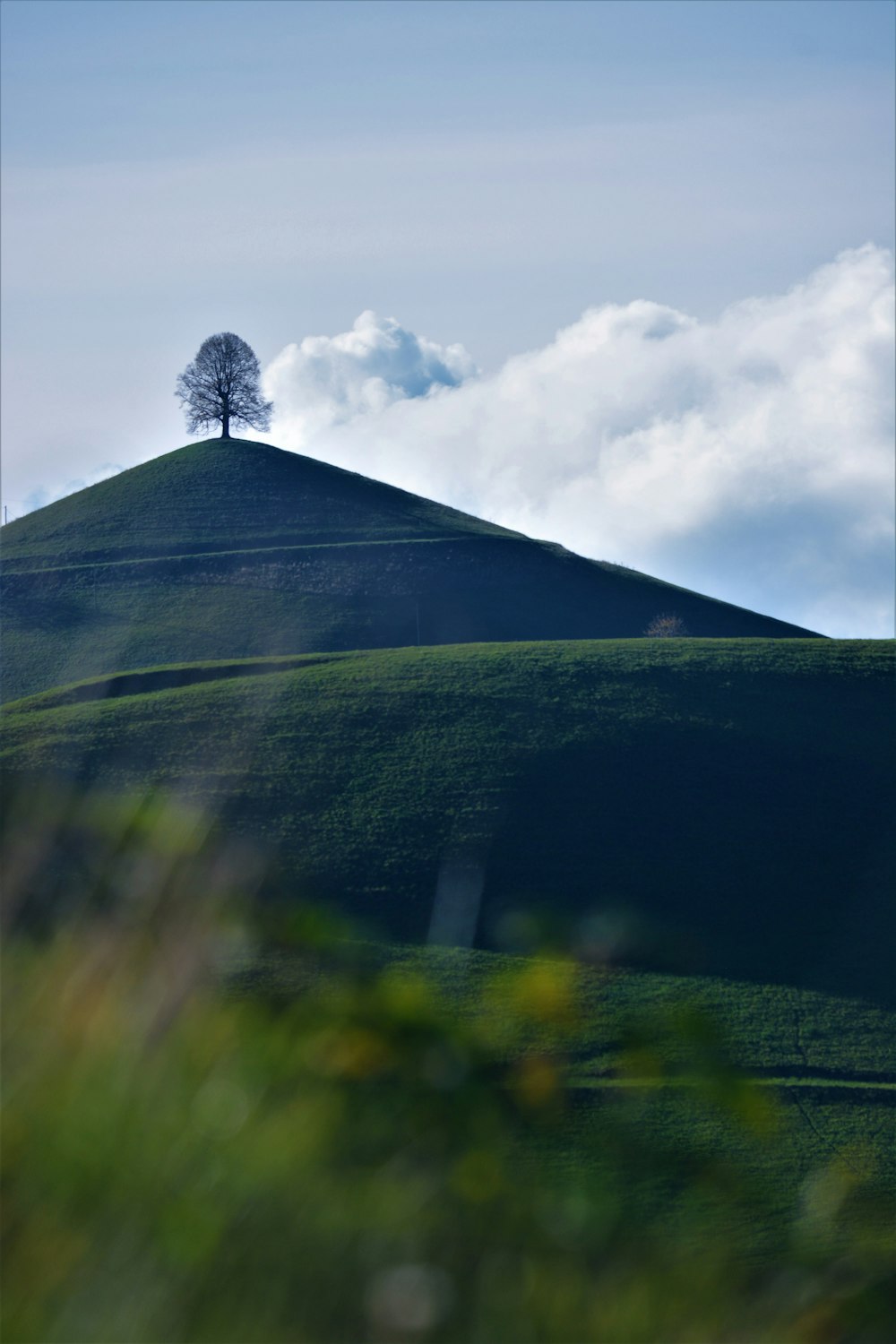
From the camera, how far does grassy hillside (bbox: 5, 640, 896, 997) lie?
33.9 m

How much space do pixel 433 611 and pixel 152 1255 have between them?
67.2 metres

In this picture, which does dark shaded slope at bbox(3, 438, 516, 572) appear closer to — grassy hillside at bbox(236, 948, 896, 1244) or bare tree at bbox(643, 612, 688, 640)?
bare tree at bbox(643, 612, 688, 640)

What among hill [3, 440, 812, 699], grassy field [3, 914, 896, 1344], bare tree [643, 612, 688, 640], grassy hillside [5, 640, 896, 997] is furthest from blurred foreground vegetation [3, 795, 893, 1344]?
bare tree [643, 612, 688, 640]

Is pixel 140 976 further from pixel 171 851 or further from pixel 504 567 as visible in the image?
pixel 504 567

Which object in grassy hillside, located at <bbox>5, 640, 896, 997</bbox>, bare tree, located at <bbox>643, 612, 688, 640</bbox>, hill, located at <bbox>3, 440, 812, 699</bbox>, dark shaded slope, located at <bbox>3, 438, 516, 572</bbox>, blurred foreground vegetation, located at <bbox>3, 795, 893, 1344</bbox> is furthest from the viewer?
dark shaded slope, located at <bbox>3, 438, 516, 572</bbox>

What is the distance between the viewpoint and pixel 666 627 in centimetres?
7312

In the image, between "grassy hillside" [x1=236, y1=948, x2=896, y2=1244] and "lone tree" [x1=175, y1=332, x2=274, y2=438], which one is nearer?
"grassy hillside" [x1=236, y1=948, x2=896, y2=1244]

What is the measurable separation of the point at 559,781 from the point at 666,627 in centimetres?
3456

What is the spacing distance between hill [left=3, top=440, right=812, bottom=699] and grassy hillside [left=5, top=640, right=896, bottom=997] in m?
13.2

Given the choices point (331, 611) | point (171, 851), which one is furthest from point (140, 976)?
point (331, 611)

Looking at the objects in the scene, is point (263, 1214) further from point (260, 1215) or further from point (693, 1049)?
point (693, 1049)

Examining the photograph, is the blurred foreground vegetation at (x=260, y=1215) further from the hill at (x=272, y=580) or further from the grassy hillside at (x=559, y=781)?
the hill at (x=272, y=580)

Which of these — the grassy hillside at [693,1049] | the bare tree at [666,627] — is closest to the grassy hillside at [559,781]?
the grassy hillside at [693,1049]

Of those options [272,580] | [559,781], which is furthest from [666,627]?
[559,781]
